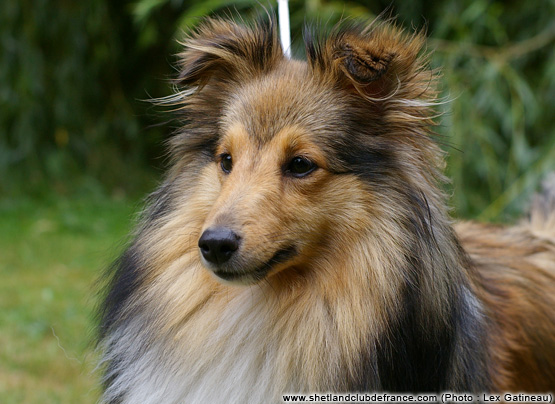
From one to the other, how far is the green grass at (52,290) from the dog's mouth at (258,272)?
1002 mm

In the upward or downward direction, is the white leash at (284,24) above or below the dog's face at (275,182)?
above

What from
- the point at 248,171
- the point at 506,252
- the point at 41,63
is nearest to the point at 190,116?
the point at 248,171

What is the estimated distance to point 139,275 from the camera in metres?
3.25

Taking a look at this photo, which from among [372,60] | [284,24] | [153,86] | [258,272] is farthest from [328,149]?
[153,86]

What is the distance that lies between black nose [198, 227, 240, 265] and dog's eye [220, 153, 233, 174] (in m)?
0.46

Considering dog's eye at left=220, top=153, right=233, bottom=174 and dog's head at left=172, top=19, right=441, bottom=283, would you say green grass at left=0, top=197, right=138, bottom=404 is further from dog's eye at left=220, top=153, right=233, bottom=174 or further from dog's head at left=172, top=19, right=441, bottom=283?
dog's head at left=172, top=19, right=441, bottom=283

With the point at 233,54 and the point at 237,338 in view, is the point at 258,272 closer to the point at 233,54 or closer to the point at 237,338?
the point at 237,338

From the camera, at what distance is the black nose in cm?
270

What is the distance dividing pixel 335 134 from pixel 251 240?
589mm

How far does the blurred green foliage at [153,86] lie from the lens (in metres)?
6.77

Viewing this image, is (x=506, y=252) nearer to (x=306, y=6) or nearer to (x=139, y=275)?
(x=139, y=275)

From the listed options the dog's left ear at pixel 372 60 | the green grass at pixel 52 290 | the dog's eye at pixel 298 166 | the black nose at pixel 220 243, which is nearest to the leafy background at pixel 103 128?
the green grass at pixel 52 290

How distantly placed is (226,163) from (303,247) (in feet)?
1.66

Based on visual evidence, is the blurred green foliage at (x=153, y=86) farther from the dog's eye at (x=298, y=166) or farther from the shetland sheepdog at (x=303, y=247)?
the dog's eye at (x=298, y=166)
